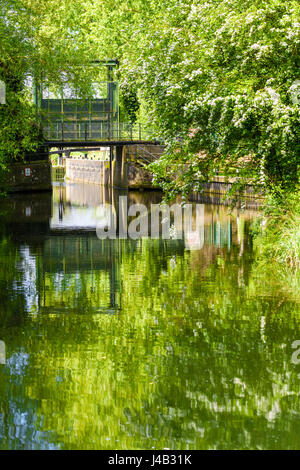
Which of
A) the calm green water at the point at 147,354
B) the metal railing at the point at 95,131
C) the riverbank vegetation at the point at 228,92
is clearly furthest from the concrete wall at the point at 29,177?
the calm green water at the point at 147,354

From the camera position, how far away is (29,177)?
49.7 metres

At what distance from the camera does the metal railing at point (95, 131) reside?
49.3m

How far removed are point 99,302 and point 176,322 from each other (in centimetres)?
216

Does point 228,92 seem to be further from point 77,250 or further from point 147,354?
point 147,354

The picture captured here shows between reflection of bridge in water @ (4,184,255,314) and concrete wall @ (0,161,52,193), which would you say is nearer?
reflection of bridge in water @ (4,184,255,314)

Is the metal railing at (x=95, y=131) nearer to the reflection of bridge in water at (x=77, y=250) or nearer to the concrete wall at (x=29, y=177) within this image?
the concrete wall at (x=29, y=177)

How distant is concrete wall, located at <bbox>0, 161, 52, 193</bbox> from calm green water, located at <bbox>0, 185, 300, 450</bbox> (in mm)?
27756

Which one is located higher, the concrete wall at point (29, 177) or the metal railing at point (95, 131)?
the metal railing at point (95, 131)

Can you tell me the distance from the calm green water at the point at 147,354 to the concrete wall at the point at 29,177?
2776 centimetres

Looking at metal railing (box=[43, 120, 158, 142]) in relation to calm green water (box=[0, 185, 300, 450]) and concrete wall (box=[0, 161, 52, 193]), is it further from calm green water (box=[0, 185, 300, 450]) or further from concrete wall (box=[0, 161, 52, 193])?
calm green water (box=[0, 185, 300, 450])

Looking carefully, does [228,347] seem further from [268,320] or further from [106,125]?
[106,125]

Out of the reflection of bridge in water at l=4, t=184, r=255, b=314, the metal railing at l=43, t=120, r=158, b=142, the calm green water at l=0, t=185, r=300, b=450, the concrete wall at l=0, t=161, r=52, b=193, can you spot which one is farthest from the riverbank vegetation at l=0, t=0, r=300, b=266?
the metal railing at l=43, t=120, r=158, b=142

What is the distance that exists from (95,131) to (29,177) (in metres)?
5.11

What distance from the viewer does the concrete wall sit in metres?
47.5
